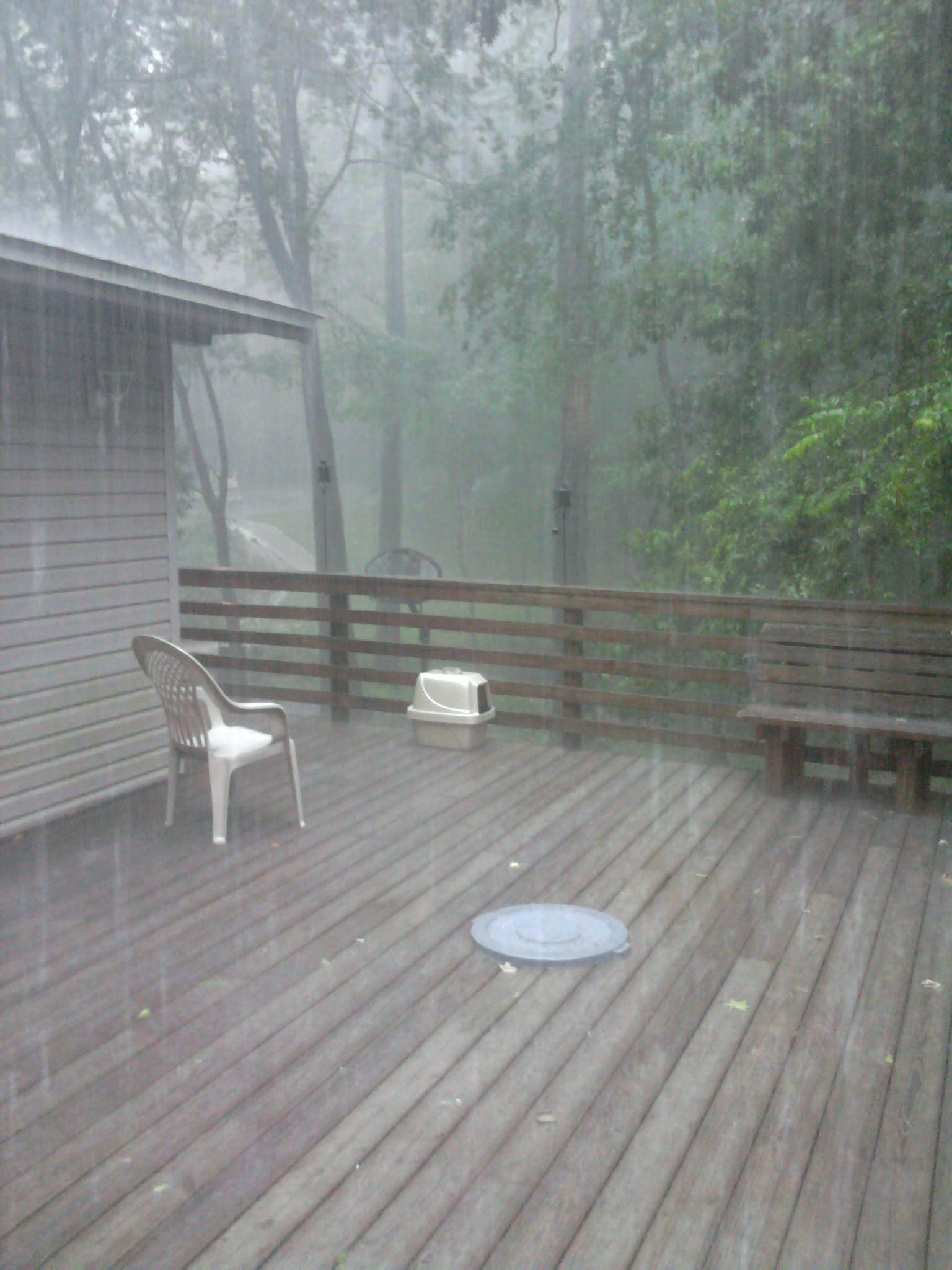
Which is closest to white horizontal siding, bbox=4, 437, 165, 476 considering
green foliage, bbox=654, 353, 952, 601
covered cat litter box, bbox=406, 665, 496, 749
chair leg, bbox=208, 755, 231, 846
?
chair leg, bbox=208, 755, 231, 846

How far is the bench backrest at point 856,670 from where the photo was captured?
468 centimetres

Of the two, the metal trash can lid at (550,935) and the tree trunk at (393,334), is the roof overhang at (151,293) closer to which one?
the metal trash can lid at (550,935)

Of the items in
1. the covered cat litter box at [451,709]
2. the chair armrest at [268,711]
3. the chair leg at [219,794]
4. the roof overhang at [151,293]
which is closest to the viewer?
the roof overhang at [151,293]

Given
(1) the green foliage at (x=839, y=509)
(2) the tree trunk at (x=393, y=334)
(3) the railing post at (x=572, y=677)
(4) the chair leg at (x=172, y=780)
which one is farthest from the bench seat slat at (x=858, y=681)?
(2) the tree trunk at (x=393, y=334)

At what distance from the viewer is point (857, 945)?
3350 millimetres

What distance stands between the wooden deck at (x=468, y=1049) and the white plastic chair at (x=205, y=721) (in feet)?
0.84

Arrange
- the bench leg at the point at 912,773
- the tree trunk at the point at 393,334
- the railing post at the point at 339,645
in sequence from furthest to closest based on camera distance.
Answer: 1. the tree trunk at the point at 393,334
2. the railing post at the point at 339,645
3. the bench leg at the point at 912,773

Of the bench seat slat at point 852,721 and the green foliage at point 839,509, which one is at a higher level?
the green foliage at point 839,509

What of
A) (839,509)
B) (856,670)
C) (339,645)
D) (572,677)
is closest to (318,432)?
(839,509)

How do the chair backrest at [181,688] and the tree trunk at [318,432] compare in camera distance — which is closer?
the chair backrest at [181,688]

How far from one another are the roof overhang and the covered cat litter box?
1775 mm

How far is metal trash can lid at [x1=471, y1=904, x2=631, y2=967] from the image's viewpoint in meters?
3.25

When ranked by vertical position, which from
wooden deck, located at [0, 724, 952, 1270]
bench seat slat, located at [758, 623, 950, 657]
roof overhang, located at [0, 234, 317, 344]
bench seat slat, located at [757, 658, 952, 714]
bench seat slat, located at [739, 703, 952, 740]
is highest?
roof overhang, located at [0, 234, 317, 344]

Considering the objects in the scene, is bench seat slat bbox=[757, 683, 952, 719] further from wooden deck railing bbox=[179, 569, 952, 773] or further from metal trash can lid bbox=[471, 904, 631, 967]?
metal trash can lid bbox=[471, 904, 631, 967]
